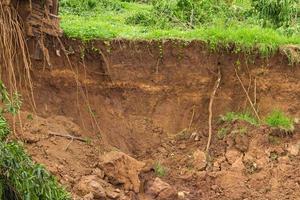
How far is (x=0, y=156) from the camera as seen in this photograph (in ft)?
18.2

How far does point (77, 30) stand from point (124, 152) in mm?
1668

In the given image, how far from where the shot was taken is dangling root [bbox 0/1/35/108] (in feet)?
25.7

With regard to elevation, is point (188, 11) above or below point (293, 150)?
above

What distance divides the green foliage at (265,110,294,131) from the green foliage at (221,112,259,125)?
0.64 ft

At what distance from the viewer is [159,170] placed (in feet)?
28.6

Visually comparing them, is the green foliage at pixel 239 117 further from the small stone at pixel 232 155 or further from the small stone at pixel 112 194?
the small stone at pixel 112 194

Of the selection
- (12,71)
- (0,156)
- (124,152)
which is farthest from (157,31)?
(0,156)

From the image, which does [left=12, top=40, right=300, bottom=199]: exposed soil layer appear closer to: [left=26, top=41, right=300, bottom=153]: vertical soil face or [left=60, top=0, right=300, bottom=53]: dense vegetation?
[left=26, top=41, right=300, bottom=153]: vertical soil face

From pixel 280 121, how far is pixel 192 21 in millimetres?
2526

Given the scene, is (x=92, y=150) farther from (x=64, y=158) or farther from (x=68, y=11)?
(x=68, y=11)

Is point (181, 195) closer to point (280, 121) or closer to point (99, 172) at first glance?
point (99, 172)

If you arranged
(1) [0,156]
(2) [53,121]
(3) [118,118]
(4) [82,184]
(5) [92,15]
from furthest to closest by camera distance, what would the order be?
(5) [92,15] → (3) [118,118] → (2) [53,121] → (4) [82,184] → (1) [0,156]

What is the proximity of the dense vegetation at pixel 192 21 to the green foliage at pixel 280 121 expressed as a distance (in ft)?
2.85

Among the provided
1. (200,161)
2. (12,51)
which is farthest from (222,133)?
(12,51)
